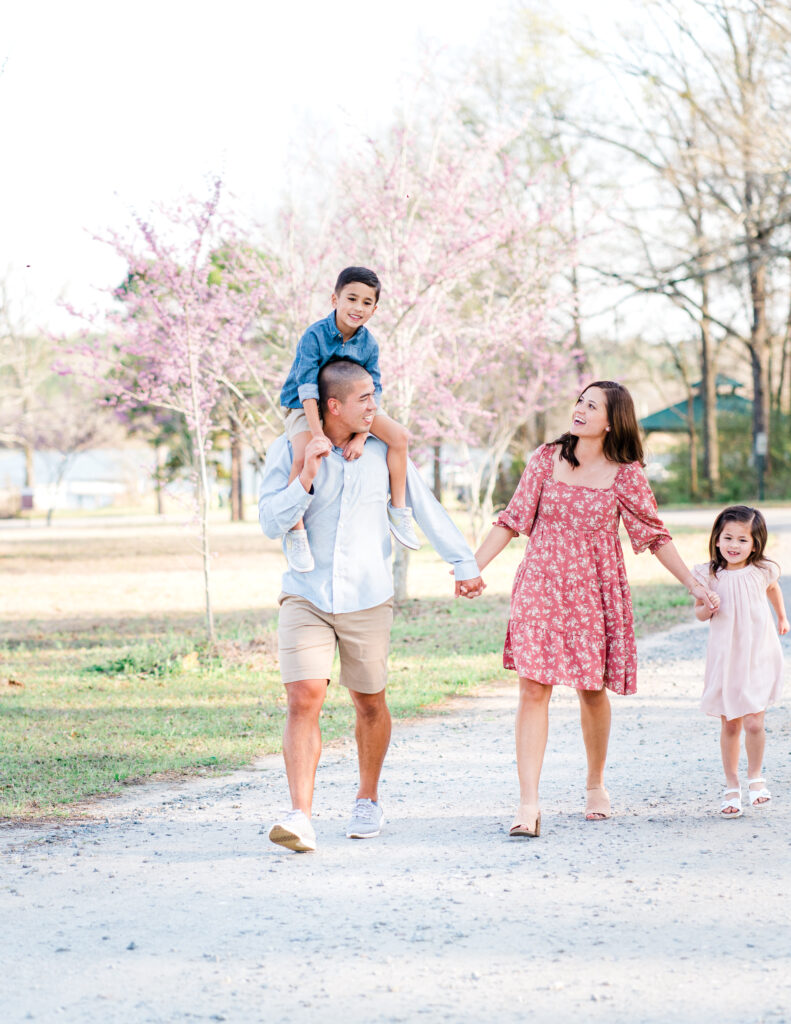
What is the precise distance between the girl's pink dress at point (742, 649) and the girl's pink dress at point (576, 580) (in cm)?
40

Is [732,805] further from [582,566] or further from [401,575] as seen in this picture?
[401,575]

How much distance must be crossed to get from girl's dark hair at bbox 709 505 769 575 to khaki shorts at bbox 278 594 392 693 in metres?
1.48

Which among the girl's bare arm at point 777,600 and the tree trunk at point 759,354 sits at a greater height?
the tree trunk at point 759,354

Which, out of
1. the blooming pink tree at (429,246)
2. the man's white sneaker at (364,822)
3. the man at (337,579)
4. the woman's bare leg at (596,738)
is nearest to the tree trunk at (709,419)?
the blooming pink tree at (429,246)

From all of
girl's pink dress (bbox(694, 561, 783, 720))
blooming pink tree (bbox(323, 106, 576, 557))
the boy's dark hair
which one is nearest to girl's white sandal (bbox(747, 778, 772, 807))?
girl's pink dress (bbox(694, 561, 783, 720))

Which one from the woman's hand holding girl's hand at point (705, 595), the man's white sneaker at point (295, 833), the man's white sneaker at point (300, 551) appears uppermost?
the man's white sneaker at point (300, 551)

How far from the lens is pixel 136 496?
220 feet

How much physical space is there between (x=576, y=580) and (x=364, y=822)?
1240 millimetres

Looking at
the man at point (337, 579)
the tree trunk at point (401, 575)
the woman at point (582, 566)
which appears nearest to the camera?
the man at point (337, 579)

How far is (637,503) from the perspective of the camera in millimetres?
4926

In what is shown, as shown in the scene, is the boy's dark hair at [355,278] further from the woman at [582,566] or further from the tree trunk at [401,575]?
the tree trunk at [401,575]

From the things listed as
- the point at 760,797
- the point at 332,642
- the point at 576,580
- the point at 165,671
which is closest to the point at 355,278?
the point at 332,642

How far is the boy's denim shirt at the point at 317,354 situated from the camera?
4539 mm

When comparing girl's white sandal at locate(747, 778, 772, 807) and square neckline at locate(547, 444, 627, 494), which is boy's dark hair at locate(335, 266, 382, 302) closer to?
square neckline at locate(547, 444, 627, 494)
